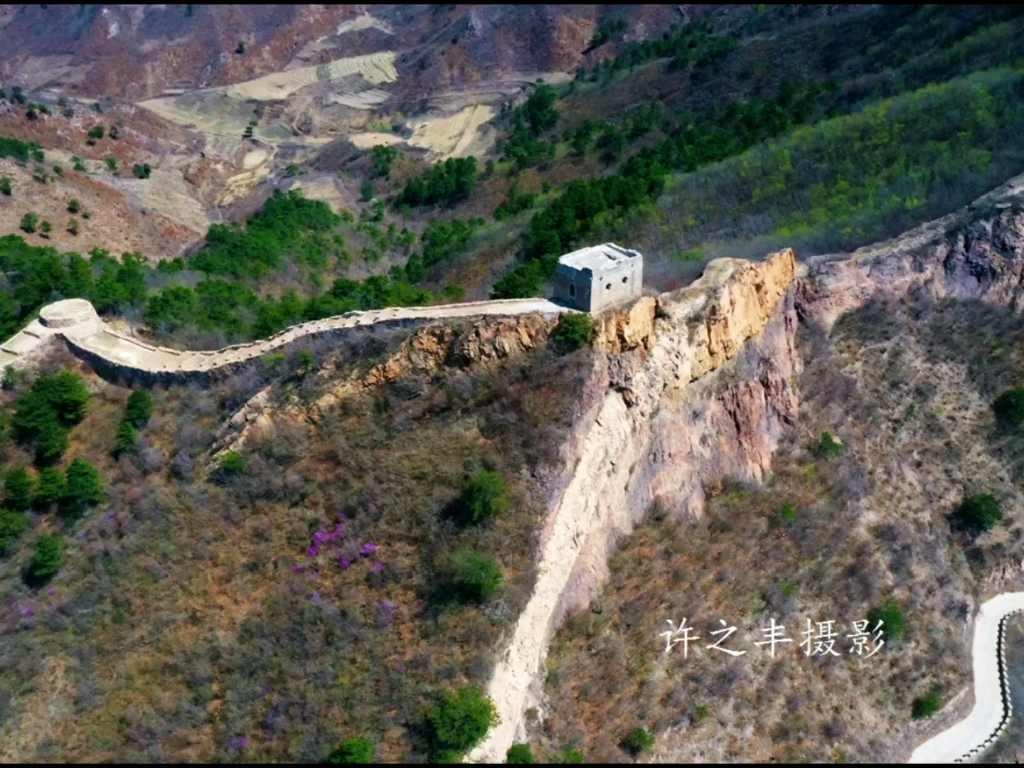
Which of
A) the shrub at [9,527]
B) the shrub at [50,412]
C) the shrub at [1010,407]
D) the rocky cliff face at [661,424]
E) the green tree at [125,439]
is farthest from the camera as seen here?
the shrub at [1010,407]

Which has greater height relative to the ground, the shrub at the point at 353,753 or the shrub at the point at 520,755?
the shrub at the point at 353,753

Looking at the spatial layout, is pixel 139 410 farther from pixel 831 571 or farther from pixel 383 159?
pixel 383 159

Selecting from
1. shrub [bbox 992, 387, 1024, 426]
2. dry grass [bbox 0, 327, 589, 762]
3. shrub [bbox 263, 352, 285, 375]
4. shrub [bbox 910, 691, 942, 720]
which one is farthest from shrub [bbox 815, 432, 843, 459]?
shrub [bbox 263, 352, 285, 375]

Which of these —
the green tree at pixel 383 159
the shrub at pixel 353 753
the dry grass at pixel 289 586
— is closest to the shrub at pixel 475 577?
the dry grass at pixel 289 586

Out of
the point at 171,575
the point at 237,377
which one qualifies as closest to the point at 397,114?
the point at 237,377

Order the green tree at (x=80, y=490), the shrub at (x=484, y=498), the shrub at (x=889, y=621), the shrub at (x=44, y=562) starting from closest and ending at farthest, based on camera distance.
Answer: the shrub at (x=484, y=498) → the shrub at (x=44, y=562) → the shrub at (x=889, y=621) → the green tree at (x=80, y=490)

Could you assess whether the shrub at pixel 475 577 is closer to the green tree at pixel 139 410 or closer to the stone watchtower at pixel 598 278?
the stone watchtower at pixel 598 278

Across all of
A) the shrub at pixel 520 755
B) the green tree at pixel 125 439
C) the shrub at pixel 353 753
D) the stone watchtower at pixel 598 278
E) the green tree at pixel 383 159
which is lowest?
the shrub at pixel 520 755
